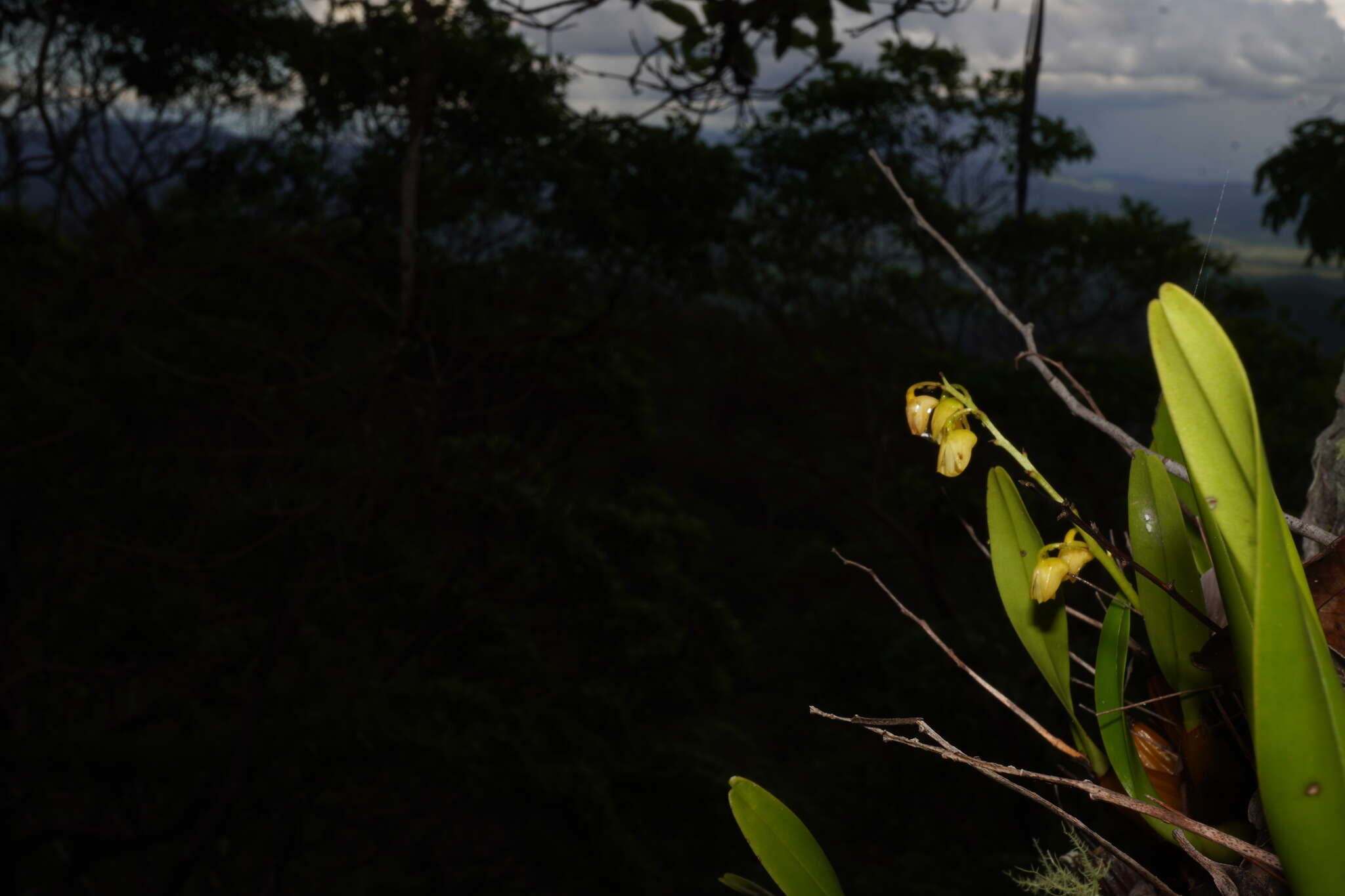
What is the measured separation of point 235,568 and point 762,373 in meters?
5.65

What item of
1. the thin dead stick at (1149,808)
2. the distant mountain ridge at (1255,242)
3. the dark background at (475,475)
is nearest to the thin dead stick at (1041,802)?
the thin dead stick at (1149,808)

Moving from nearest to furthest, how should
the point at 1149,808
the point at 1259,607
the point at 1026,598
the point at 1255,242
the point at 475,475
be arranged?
the point at 1259,607 < the point at 1149,808 < the point at 1026,598 < the point at 475,475 < the point at 1255,242

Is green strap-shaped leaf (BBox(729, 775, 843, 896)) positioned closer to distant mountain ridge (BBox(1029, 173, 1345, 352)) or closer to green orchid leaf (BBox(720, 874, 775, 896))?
green orchid leaf (BBox(720, 874, 775, 896))

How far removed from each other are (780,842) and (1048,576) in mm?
177

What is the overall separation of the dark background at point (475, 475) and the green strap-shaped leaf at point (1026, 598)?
7.33ft

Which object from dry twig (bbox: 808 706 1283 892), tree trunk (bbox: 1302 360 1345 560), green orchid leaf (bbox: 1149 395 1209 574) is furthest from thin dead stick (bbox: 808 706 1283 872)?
tree trunk (bbox: 1302 360 1345 560)

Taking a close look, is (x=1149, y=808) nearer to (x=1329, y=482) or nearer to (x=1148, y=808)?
(x=1148, y=808)

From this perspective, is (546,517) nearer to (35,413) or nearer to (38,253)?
(35,413)

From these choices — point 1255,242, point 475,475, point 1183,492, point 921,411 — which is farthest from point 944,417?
point 1255,242

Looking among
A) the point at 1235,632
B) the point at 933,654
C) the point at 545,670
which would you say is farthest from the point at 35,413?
the point at 1235,632

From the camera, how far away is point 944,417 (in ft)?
1.61

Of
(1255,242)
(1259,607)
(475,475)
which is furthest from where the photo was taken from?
(1255,242)

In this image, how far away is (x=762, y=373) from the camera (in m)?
9.41

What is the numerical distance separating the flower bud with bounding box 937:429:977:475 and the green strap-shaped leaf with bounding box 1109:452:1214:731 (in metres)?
0.07
